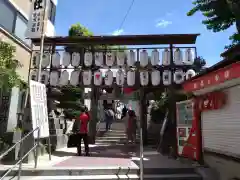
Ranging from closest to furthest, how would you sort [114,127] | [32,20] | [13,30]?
[32,20]
[13,30]
[114,127]

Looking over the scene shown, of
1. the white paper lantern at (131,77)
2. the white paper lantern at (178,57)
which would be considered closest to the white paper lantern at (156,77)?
the white paper lantern at (131,77)

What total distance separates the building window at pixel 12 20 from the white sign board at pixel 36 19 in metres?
1.78

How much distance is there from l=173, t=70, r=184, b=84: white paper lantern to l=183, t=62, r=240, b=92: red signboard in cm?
245

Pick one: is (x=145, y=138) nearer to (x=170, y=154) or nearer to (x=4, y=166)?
(x=170, y=154)

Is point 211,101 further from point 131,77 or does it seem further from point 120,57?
point 120,57

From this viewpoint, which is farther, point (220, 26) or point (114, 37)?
point (220, 26)

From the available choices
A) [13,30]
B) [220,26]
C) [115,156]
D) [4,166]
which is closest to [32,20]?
[13,30]

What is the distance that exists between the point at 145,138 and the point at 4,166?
30.2 feet

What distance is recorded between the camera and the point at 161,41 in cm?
1276

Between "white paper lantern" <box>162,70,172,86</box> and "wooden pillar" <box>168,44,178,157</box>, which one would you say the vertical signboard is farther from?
"white paper lantern" <box>162,70,172,86</box>

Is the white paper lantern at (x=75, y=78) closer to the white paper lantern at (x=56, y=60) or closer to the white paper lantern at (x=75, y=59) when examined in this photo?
the white paper lantern at (x=75, y=59)

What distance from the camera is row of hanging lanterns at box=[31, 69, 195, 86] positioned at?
12469 millimetres

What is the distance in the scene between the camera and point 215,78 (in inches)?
287

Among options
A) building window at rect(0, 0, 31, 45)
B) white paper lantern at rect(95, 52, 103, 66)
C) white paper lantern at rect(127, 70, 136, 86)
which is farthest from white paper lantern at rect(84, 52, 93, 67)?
building window at rect(0, 0, 31, 45)
